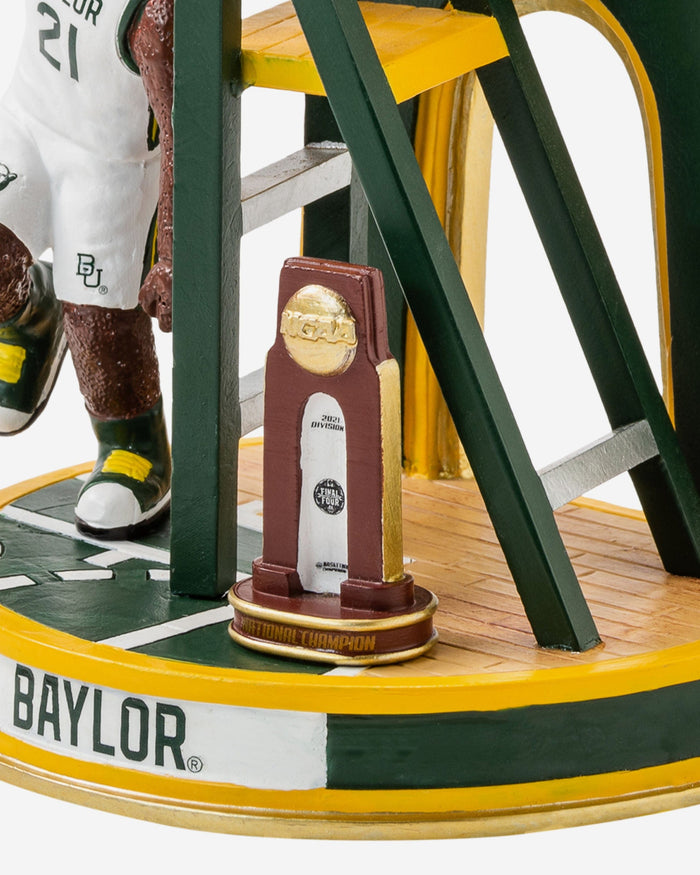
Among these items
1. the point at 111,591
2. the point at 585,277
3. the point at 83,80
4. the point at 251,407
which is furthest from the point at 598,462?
the point at 83,80

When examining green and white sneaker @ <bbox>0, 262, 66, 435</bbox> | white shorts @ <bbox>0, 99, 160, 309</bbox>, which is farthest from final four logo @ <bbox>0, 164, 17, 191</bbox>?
green and white sneaker @ <bbox>0, 262, 66, 435</bbox>

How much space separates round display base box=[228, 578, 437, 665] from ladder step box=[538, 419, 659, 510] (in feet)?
1.00

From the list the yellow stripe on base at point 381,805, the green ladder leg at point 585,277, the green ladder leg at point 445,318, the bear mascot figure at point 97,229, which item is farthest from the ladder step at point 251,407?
the yellow stripe on base at point 381,805

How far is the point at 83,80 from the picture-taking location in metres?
4.07

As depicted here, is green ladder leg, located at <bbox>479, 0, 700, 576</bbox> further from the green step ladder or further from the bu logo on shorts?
the bu logo on shorts

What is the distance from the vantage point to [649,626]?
3.79 metres

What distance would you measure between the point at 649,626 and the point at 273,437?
695 mm

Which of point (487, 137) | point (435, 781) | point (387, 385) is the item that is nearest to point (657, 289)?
point (487, 137)

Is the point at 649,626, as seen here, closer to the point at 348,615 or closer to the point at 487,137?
the point at 348,615

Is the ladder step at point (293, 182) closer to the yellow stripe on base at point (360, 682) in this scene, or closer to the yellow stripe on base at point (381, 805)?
the yellow stripe on base at point (360, 682)

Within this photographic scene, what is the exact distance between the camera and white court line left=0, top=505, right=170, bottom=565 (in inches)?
163

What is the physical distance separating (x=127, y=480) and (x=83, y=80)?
2.41ft

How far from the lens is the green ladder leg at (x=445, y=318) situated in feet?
11.8

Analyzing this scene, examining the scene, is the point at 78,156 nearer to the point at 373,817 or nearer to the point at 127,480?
the point at 127,480
